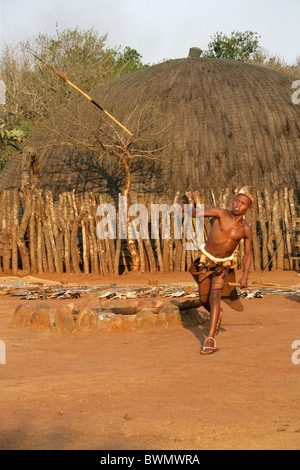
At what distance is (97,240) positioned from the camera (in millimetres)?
12289

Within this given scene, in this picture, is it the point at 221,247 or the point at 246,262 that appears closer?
the point at 221,247

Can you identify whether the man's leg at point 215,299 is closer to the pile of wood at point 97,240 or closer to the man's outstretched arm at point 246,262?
the man's outstretched arm at point 246,262

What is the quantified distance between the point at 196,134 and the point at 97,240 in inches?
154

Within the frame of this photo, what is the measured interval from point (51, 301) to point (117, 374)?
4797 mm

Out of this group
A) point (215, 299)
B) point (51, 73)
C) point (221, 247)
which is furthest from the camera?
point (51, 73)

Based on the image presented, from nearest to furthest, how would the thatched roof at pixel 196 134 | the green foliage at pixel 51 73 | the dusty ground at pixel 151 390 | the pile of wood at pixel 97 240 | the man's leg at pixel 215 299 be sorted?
the dusty ground at pixel 151 390
the man's leg at pixel 215 299
the pile of wood at pixel 97 240
the thatched roof at pixel 196 134
the green foliage at pixel 51 73

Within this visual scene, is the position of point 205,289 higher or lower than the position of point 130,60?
lower

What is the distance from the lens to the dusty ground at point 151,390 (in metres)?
2.83

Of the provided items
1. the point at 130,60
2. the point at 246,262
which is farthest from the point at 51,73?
the point at 246,262

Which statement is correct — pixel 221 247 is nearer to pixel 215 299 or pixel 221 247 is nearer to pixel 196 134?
pixel 215 299

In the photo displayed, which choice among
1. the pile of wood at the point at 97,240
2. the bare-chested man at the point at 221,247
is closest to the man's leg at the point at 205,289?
the bare-chested man at the point at 221,247

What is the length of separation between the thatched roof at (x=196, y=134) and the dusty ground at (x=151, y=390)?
26.4 feet

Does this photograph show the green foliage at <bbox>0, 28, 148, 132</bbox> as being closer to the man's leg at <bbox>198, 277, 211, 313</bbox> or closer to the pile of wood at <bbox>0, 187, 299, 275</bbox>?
the pile of wood at <bbox>0, 187, 299, 275</bbox>
